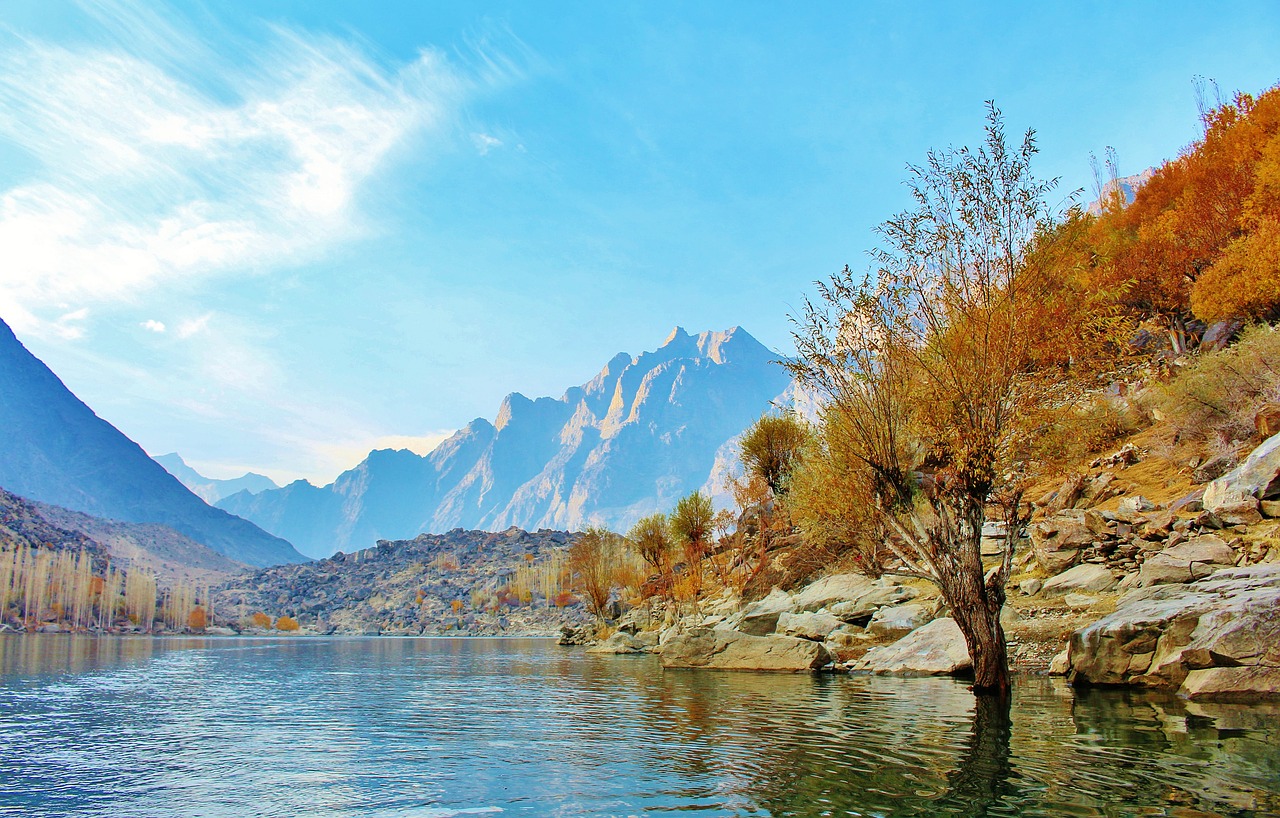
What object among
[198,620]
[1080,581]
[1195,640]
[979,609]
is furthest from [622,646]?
[198,620]

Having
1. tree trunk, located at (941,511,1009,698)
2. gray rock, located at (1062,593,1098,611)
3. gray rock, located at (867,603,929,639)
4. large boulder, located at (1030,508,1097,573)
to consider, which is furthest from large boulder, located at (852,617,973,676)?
tree trunk, located at (941,511,1009,698)

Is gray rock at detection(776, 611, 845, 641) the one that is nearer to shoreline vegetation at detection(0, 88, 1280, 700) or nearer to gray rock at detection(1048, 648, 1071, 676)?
shoreline vegetation at detection(0, 88, 1280, 700)

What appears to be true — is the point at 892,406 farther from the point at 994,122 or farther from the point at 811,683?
the point at 811,683

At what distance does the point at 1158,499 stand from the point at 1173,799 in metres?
24.3

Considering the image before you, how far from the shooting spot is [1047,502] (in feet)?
110

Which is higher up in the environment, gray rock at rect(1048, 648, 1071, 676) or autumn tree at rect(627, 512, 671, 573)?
autumn tree at rect(627, 512, 671, 573)

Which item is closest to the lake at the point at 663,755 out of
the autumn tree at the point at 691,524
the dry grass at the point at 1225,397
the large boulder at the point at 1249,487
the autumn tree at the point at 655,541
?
the large boulder at the point at 1249,487

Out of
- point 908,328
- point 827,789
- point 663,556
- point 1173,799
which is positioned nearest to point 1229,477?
point 908,328

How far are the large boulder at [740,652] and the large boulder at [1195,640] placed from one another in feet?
36.8

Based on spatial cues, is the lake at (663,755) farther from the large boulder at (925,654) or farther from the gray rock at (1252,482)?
the gray rock at (1252,482)

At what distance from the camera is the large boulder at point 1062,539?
27500 mm

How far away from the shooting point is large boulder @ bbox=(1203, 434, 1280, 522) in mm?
21969

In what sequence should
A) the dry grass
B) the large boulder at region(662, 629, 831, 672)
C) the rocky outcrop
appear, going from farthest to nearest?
the large boulder at region(662, 629, 831, 672) < the dry grass < the rocky outcrop

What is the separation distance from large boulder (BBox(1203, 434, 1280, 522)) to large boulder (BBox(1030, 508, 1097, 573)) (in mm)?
4446
